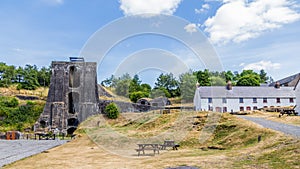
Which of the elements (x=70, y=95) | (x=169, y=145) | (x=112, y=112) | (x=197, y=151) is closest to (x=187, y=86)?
(x=112, y=112)

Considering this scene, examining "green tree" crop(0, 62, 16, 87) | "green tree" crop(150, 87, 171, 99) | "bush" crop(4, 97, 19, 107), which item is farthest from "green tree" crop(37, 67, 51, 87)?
"green tree" crop(150, 87, 171, 99)

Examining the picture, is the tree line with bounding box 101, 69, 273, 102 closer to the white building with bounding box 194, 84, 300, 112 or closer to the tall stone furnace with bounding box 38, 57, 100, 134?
the white building with bounding box 194, 84, 300, 112

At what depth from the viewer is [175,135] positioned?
744 inches

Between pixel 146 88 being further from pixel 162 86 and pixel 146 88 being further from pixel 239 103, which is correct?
pixel 239 103

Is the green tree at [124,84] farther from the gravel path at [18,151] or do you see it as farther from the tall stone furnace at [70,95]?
the gravel path at [18,151]

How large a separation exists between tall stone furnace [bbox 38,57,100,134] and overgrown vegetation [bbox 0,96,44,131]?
94.7 inches

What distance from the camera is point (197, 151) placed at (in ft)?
45.1

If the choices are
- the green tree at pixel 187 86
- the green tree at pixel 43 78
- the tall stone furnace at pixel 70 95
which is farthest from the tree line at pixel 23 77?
the green tree at pixel 187 86

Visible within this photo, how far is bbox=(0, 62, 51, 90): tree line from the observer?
6016cm

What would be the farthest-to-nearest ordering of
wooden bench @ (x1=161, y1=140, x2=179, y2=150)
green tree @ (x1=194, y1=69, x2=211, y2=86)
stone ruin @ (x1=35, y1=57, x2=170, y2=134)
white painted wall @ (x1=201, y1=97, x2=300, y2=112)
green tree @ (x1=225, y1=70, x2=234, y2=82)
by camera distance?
green tree @ (x1=225, y1=70, x2=234, y2=82) < green tree @ (x1=194, y1=69, x2=211, y2=86) < white painted wall @ (x1=201, y1=97, x2=300, y2=112) < stone ruin @ (x1=35, y1=57, x2=170, y2=134) < wooden bench @ (x1=161, y1=140, x2=179, y2=150)

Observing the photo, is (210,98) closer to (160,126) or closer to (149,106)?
(149,106)

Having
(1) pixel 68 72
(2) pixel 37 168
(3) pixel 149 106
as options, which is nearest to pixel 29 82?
(1) pixel 68 72

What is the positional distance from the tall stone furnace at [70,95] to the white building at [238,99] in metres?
16.5

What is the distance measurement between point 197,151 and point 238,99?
105 ft
